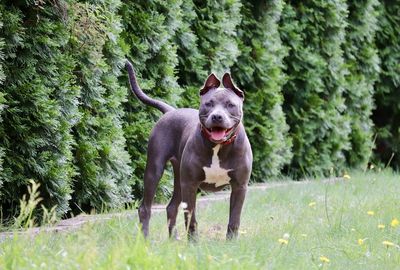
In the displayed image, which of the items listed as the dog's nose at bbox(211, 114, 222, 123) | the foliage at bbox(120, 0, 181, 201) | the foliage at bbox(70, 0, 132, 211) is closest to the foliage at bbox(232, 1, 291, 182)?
the foliage at bbox(120, 0, 181, 201)

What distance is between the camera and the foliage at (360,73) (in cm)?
1173

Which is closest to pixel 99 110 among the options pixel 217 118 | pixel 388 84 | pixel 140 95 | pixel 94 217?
pixel 140 95

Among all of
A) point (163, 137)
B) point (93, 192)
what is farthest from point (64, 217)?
point (163, 137)

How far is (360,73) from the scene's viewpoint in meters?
12.0

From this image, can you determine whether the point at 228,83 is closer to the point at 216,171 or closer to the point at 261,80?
the point at 216,171

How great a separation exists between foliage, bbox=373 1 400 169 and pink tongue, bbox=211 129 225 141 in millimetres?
7409

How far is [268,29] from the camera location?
9984mm

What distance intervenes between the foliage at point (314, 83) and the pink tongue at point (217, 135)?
5055 mm

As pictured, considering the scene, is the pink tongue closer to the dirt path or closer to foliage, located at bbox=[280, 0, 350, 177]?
the dirt path

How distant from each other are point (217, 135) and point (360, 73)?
22.3 ft

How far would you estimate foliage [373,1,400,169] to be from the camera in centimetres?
1258

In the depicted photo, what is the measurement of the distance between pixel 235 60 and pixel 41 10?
3.24m

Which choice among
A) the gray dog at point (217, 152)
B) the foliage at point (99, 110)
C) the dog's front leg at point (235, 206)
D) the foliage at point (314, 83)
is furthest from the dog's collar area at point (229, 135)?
the foliage at point (314, 83)

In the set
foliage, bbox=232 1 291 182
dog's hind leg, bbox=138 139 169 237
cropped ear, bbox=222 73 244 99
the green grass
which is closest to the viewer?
the green grass
